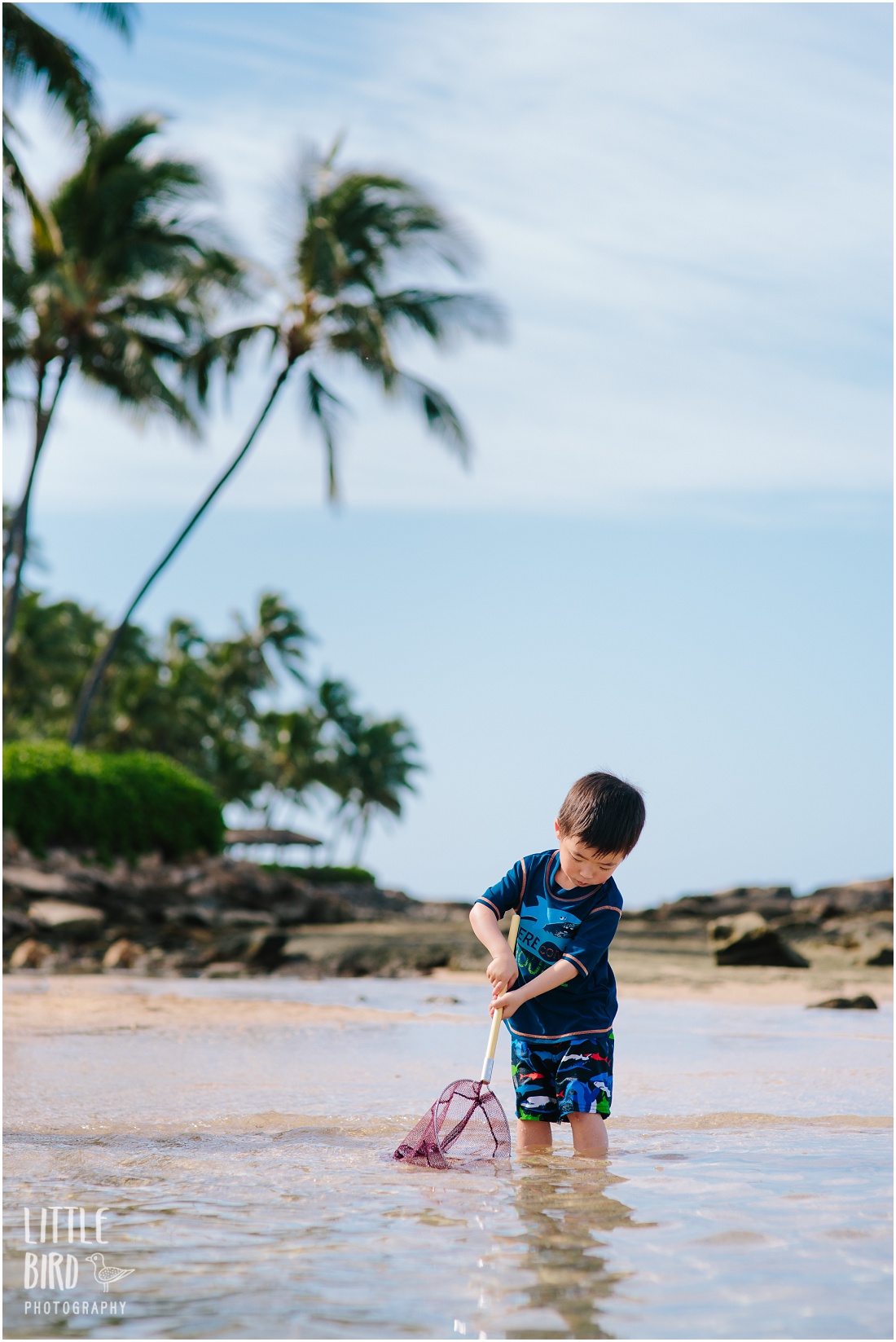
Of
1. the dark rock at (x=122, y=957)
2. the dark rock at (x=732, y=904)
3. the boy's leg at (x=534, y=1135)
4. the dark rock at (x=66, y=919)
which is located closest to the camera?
the boy's leg at (x=534, y=1135)

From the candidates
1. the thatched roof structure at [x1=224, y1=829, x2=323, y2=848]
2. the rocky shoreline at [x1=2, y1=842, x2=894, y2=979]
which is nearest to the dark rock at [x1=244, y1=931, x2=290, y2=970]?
the rocky shoreline at [x1=2, y1=842, x2=894, y2=979]

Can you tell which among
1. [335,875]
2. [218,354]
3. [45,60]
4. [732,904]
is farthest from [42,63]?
[335,875]

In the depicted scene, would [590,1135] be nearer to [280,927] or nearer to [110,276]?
[280,927]

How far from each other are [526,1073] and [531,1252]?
123cm

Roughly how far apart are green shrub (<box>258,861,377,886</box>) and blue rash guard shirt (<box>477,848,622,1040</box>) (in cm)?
3280

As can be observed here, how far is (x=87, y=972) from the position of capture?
11.2 meters

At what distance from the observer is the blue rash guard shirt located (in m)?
3.73

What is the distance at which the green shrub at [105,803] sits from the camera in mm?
17688

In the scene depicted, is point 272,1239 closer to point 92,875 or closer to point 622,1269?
point 622,1269

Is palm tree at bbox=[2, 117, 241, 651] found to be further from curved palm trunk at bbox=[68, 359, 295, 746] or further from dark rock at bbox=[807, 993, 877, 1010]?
dark rock at bbox=[807, 993, 877, 1010]

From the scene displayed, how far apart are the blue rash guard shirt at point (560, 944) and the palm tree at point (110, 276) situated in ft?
62.8

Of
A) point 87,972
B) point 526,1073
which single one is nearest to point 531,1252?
point 526,1073

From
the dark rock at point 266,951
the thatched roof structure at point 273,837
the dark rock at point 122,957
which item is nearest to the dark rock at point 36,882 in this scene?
the dark rock at point 122,957

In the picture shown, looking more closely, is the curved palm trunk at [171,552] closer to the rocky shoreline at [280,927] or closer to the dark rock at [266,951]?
the rocky shoreline at [280,927]
